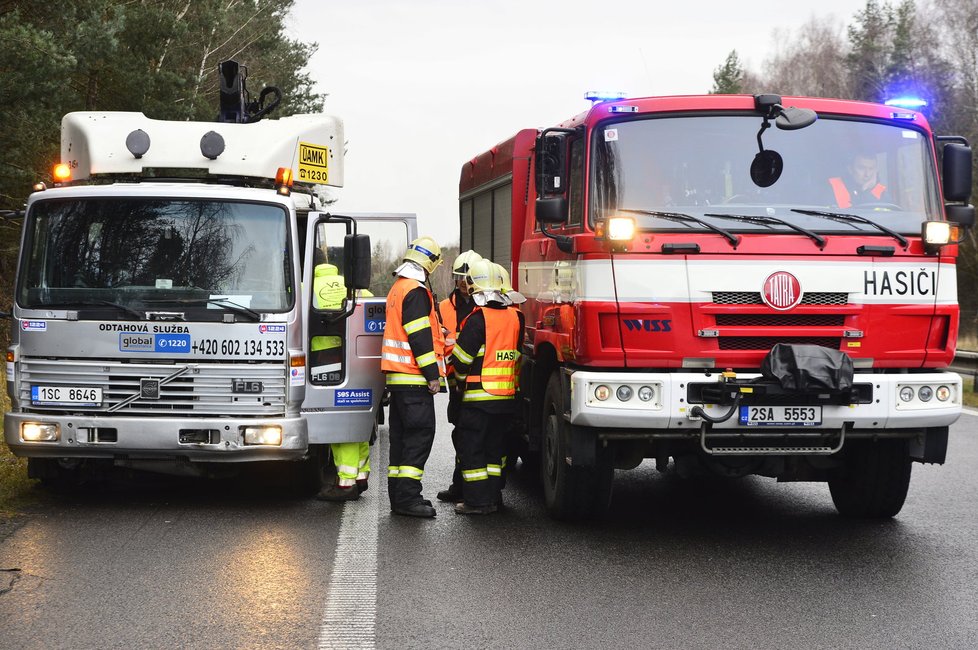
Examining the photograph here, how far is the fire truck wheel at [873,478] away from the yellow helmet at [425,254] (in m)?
3.02

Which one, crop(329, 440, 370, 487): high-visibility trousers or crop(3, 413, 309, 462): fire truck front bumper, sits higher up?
crop(3, 413, 309, 462): fire truck front bumper

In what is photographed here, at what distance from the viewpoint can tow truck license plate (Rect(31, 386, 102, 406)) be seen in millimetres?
8445

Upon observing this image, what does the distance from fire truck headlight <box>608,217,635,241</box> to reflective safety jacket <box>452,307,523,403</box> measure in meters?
1.59

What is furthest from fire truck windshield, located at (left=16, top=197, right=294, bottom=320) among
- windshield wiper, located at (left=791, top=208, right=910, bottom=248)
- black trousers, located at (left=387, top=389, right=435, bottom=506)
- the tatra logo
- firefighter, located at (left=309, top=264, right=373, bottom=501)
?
windshield wiper, located at (left=791, top=208, right=910, bottom=248)

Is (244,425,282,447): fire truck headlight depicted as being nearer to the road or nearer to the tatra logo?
the road

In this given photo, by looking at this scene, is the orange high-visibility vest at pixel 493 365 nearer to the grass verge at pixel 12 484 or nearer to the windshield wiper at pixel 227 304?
the windshield wiper at pixel 227 304

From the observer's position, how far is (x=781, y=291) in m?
7.33

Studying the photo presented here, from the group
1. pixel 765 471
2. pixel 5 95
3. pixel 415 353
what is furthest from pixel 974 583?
pixel 5 95

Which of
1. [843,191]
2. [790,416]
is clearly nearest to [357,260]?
[790,416]

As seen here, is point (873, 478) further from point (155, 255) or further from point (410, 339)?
point (155, 255)

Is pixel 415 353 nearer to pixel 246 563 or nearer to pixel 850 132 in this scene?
pixel 246 563

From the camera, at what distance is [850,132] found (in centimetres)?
780

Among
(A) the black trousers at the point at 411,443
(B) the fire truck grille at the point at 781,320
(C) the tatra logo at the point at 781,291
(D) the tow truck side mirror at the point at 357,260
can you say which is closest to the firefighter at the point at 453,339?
(A) the black trousers at the point at 411,443

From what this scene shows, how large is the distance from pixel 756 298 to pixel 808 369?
50cm
